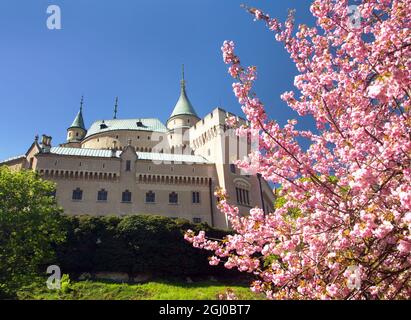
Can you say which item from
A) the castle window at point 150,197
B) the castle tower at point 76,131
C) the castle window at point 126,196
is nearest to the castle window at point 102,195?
the castle window at point 126,196

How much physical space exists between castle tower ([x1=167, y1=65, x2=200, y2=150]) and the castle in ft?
19.9

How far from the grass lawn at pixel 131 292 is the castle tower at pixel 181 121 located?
98.3 ft

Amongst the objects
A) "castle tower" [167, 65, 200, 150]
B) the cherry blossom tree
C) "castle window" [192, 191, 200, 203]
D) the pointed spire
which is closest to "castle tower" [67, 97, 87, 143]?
the pointed spire

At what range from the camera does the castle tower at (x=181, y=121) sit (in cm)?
5534

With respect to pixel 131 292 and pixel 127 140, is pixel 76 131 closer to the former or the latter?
pixel 127 140

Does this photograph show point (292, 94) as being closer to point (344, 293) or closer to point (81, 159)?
point (344, 293)

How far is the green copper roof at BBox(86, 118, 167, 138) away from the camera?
5837 cm

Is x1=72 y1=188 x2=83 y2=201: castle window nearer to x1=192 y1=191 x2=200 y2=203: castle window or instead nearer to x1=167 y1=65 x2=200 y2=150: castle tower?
x1=192 y1=191 x2=200 y2=203: castle window

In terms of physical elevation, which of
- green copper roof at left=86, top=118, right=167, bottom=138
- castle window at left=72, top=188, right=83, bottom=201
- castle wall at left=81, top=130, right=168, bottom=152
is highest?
green copper roof at left=86, top=118, right=167, bottom=138

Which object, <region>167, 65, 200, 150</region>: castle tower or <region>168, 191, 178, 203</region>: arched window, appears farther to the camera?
<region>167, 65, 200, 150</region>: castle tower

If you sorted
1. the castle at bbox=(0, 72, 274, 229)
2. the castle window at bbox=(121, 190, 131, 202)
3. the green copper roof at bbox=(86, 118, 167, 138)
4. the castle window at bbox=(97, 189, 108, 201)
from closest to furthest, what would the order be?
the castle at bbox=(0, 72, 274, 229), the castle window at bbox=(97, 189, 108, 201), the castle window at bbox=(121, 190, 131, 202), the green copper roof at bbox=(86, 118, 167, 138)

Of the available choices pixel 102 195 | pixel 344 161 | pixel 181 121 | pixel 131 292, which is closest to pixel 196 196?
pixel 102 195

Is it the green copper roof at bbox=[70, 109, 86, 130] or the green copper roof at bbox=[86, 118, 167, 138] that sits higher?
the green copper roof at bbox=[70, 109, 86, 130]
